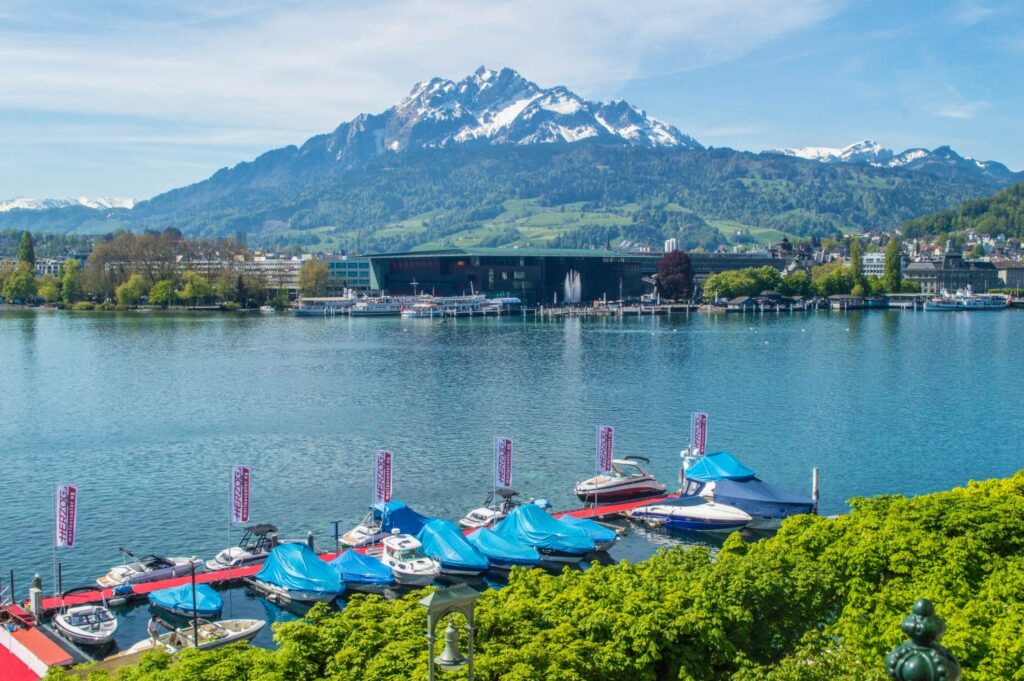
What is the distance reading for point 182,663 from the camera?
50.4ft

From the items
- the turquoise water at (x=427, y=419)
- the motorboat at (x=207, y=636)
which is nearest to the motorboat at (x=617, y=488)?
the turquoise water at (x=427, y=419)

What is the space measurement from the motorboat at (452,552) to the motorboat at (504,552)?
0.26 m

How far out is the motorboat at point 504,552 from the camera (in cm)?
2919

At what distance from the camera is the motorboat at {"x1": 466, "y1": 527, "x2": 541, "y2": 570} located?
1149 inches

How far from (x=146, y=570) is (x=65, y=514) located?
2948 mm

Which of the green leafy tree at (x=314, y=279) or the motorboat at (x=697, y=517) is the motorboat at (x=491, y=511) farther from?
the green leafy tree at (x=314, y=279)

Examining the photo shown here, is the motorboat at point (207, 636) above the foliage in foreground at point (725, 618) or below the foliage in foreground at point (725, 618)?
below

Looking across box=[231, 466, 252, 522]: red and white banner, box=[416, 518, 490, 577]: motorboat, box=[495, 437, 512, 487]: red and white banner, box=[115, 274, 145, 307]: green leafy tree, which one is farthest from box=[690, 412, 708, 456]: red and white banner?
box=[115, 274, 145, 307]: green leafy tree

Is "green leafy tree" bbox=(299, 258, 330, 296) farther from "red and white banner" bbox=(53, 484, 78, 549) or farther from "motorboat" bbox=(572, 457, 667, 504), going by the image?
"red and white banner" bbox=(53, 484, 78, 549)

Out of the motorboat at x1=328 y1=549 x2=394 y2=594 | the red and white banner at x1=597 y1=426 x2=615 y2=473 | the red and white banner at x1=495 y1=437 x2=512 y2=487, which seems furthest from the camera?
the red and white banner at x1=597 y1=426 x2=615 y2=473

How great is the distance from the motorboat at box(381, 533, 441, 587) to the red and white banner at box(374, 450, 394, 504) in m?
3.68

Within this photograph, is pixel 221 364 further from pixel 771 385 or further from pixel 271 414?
pixel 771 385

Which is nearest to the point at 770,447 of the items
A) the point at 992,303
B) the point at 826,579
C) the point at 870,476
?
the point at 870,476

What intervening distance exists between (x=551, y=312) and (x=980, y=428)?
109m
